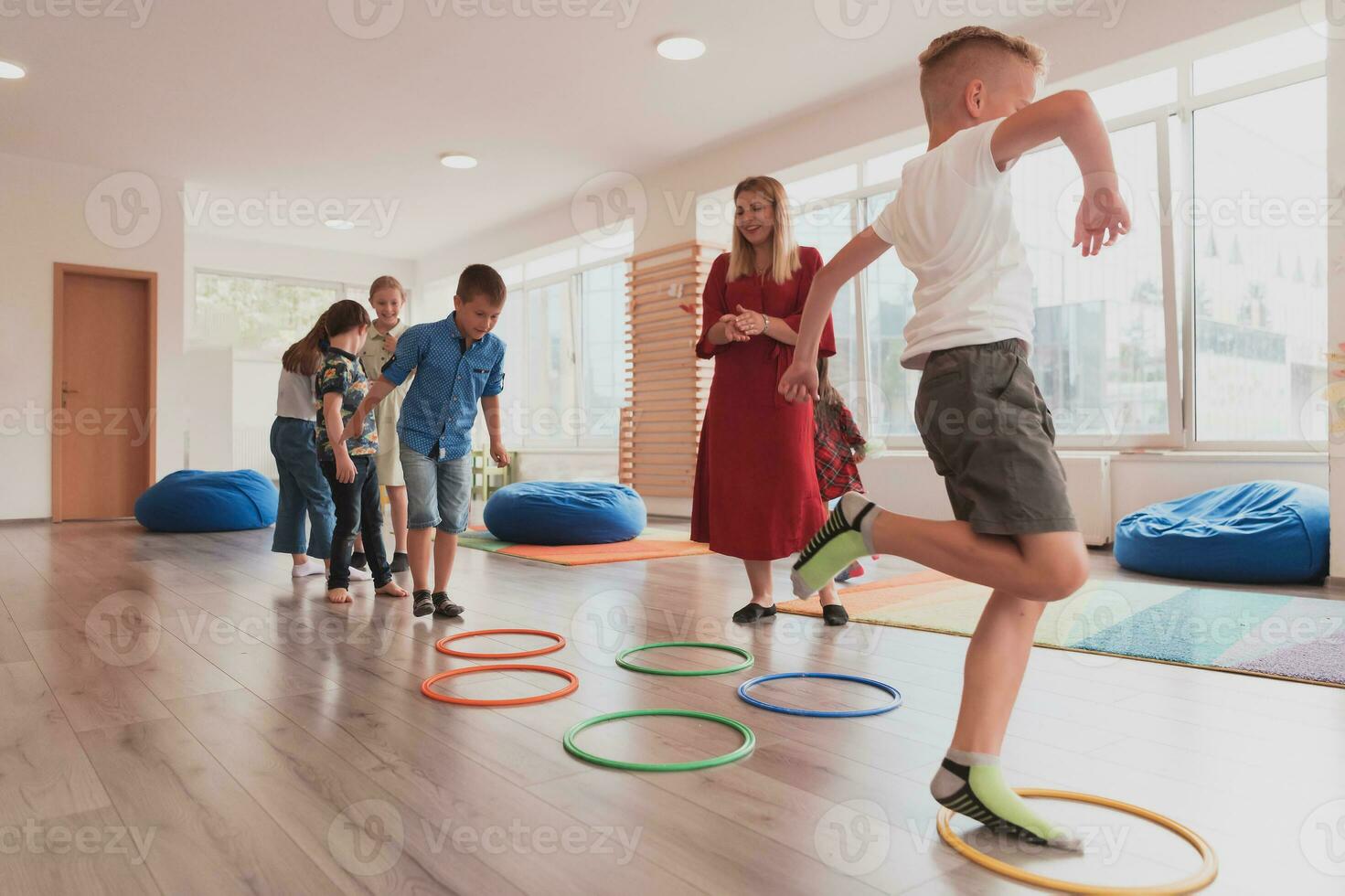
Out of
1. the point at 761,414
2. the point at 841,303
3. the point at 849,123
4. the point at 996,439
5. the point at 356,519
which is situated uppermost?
the point at 849,123

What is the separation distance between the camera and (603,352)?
9.09 metres

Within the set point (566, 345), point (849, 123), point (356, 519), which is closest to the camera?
point (356, 519)

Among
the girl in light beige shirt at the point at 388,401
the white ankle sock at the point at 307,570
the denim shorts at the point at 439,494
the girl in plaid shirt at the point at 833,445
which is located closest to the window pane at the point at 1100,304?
the girl in plaid shirt at the point at 833,445

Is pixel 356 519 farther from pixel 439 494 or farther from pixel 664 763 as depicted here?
pixel 664 763

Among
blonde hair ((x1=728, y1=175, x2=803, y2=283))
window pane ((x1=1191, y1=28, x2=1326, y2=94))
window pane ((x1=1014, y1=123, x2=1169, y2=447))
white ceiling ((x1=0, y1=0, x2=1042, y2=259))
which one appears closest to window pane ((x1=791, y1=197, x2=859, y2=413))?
white ceiling ((x1=0, y1=0, x2=1042, y2=259))

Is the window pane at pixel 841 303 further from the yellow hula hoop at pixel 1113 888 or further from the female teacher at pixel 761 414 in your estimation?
the yellow hula hoop at pixel 1113 888

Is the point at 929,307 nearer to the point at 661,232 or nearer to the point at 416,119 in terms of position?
the point at 416,119

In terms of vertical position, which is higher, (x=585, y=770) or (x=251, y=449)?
(x=251, y=449)

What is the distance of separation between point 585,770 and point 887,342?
214 inches

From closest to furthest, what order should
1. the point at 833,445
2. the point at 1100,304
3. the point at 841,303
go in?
the point at 833,445, the point at 1100,304, the point at 841,303

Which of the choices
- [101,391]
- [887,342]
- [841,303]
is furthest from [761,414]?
Answer: [101,391]

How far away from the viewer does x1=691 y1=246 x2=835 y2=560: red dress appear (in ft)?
9.12

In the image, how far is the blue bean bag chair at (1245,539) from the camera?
3742mm

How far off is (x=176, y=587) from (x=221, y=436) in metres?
4.93
